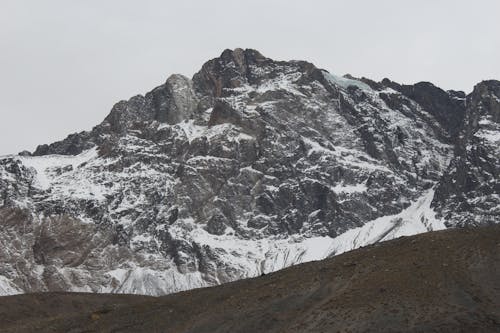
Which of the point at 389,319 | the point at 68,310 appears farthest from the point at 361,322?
the point at 68,310

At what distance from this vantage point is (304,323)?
61.8 meters

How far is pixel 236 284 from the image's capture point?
3406 inches

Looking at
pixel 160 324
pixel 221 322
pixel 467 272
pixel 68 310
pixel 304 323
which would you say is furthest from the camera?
pixel 68 310

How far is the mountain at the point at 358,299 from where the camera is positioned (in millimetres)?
58344

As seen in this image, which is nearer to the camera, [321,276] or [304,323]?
[304,323]

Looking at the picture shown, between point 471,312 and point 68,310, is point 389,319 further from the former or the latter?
point 68,310

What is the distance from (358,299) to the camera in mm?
62812

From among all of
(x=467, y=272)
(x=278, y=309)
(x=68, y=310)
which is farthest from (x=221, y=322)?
(x=68, y=310)

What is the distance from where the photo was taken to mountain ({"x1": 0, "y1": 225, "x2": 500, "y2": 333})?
58344mm

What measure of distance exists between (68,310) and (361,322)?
73.2 meters

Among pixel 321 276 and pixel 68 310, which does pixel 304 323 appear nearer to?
pixel 321 276

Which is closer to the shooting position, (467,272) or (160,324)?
(467,272)

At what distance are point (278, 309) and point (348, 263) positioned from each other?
991 centimetres

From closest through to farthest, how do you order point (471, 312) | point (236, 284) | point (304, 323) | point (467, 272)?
point (471, 312) → point (304, 323) → point (467, 272) → point (236, 284)
